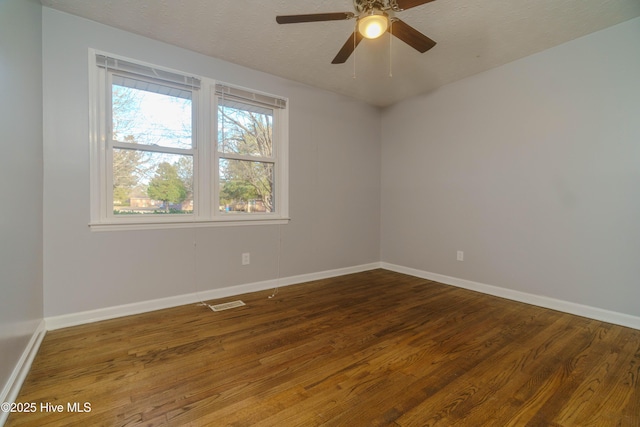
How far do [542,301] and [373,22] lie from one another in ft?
9.62

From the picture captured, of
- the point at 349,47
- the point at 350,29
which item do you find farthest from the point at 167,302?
the point at 350,29

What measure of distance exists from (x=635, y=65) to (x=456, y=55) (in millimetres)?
1356

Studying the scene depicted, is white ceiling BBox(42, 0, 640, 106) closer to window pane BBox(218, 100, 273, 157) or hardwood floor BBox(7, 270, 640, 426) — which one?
window pane BBox(218, 100, 273, 157)

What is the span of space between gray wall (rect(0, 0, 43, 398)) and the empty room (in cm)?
2

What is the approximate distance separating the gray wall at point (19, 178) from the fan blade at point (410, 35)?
2.15 metres

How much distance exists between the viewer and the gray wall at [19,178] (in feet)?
4.64

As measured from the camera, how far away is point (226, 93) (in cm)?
292

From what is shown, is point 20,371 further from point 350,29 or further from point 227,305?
point 350,29

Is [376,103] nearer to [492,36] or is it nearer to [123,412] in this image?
[492,36]

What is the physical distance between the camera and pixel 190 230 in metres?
2.77

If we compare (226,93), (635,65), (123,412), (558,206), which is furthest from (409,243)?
(123,412)

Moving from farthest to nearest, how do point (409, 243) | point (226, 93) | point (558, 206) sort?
point (409, 243), point (226, 93), point (558, 206)

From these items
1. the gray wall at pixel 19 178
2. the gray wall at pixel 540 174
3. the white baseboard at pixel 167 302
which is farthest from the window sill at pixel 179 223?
the gray wall at pixel 540 174

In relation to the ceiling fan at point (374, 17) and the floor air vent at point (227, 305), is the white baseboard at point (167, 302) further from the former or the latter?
the ceiling fan at point (374, 17)
